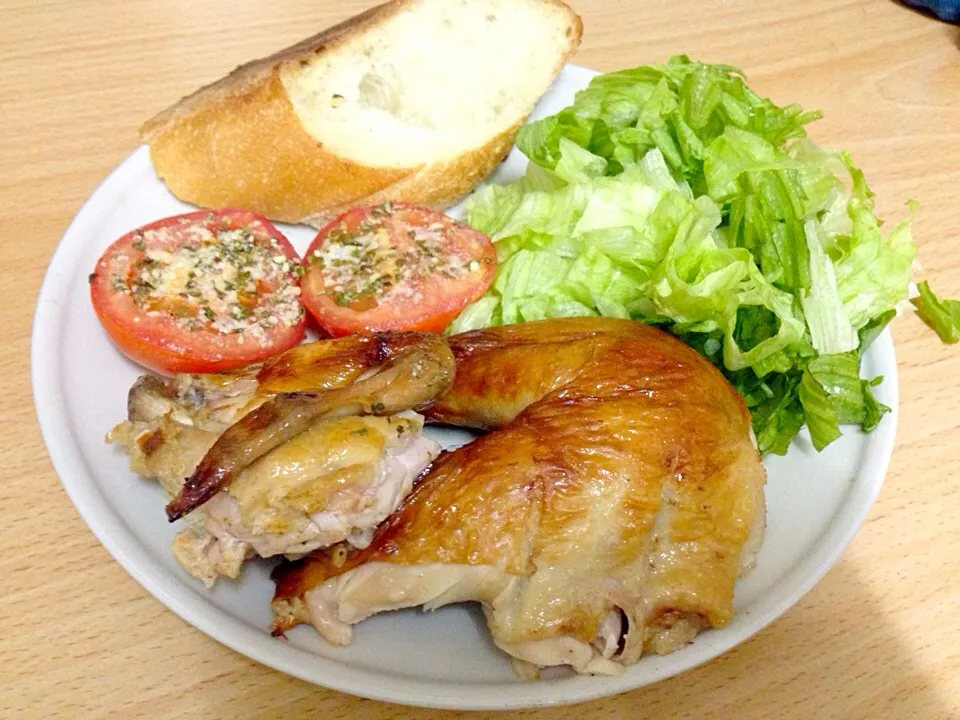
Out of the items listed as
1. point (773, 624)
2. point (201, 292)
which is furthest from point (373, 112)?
point (773, 624)

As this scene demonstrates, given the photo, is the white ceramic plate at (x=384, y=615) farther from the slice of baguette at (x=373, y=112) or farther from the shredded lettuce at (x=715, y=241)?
the slice of baguette at (x=373, y=112)

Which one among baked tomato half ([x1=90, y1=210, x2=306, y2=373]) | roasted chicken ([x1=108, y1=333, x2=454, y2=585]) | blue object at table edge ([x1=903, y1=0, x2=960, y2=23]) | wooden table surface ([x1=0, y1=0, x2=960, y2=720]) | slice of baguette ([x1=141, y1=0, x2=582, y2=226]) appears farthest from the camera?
blue object at table edge ([x1=903, y1=0, x2=960, y2=23])

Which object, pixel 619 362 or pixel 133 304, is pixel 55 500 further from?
pixel 619 362

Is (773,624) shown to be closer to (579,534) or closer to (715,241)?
(579,534)

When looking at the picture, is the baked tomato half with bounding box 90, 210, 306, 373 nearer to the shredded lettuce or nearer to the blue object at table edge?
the shredded lettuce

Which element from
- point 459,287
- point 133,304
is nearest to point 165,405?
point 133,304

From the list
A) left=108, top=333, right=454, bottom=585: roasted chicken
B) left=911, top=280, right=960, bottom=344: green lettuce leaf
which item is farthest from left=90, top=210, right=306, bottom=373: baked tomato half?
left=911, top=280, right=960, bottom=344: green lettuce leaf
